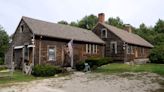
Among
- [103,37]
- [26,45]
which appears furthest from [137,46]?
[26,45]

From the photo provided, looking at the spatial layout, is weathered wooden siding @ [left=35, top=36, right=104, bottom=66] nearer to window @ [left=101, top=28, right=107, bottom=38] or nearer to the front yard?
the front yard

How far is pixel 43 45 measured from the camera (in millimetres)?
25312

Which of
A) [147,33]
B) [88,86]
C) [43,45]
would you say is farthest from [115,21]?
[88,86]

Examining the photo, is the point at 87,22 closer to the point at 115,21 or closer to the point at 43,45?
the point at 115,21

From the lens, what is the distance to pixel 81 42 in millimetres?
30062

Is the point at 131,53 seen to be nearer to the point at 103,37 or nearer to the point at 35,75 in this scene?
the point at 103,37

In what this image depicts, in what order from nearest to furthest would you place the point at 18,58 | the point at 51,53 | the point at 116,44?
1. the point at 51,53
2. the point at 18,58
3. the point at 116,44

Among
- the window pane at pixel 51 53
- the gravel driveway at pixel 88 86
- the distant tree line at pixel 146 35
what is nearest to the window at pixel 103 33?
the distant tree line at pixel 146 35

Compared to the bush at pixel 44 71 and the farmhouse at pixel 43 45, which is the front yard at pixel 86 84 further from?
the farmhouse at pixel 43 45

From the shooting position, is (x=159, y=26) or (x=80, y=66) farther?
(x=159, y=26)

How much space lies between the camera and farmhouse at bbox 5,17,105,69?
81.7 feet

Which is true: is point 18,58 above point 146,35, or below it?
below

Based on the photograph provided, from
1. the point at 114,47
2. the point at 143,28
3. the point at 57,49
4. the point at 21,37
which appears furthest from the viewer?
the point at 143,28

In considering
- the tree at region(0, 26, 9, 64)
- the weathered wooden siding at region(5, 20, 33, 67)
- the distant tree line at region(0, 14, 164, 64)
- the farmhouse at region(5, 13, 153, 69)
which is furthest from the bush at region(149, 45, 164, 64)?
the tree at region(0, 26, 9, 64)
